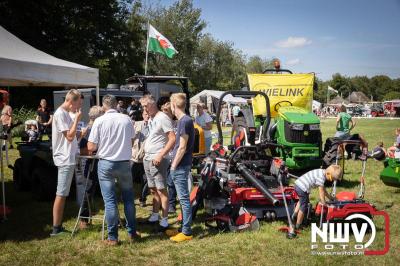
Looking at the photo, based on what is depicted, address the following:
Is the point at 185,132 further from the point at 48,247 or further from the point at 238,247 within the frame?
the point at 48,247

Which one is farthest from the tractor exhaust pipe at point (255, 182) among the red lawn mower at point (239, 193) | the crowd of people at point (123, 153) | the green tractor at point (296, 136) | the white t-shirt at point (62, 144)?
the white t-shirt at point (62, 144)

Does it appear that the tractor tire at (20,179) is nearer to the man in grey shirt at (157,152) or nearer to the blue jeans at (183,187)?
the man in grey shirt at (157,152)

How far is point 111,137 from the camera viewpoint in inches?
185

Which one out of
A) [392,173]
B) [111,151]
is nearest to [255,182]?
[111,151]

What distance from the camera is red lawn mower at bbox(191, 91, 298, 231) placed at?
543 cm

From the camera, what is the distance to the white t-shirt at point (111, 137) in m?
4.70

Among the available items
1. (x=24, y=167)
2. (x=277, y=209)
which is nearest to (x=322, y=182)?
(x=277, y=209)

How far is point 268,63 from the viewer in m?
69.2

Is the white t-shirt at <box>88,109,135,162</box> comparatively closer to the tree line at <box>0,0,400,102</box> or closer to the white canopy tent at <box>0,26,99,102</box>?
the white canopy tent at <box>0,26,99,102</box>

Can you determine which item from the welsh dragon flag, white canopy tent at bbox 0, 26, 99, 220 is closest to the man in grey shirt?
white canopy tent at bbox 0, 26, 99, 220

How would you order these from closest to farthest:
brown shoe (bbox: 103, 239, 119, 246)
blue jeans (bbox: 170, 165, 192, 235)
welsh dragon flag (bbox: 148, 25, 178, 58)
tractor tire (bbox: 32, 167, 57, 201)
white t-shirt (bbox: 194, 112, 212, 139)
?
brown shoe (bbox: 103, 239, 119, 246)
blue jeans (bbox: 170, 165, 192, 235)
tractor tire (bbox: 32, 167, 57, 201)
white t-shirt (bbox: 194, 112, 212, 139)
welsh dragon flag (bbox: 148, 25, 178, 58)

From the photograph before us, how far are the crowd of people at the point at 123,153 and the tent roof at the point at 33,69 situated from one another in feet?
3.20

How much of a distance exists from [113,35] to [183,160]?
2615 centimetres

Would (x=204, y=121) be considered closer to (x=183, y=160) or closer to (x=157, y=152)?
(x=157, y=152)
